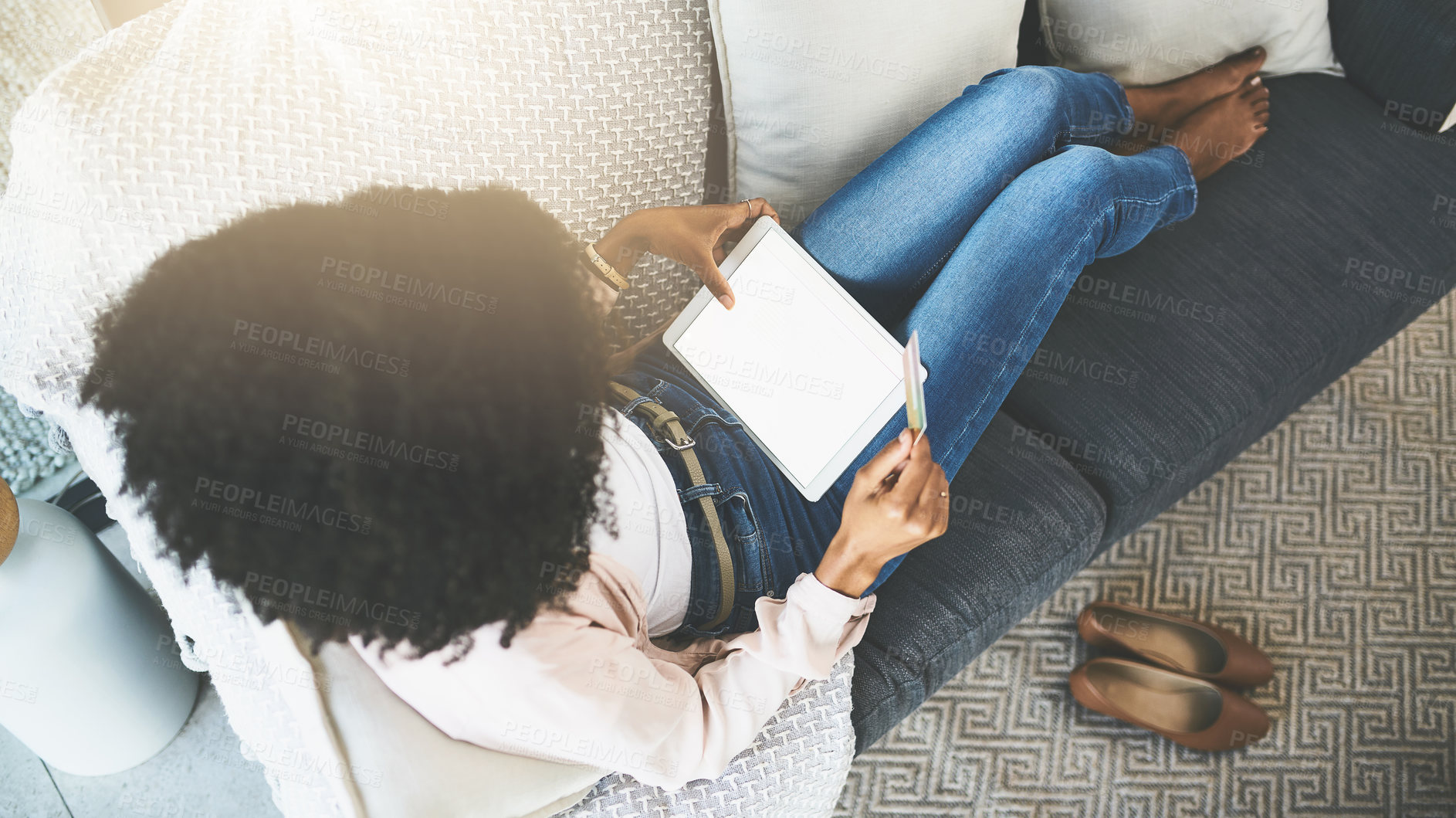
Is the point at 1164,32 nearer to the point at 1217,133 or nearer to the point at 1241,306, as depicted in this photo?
the point at 1217,133

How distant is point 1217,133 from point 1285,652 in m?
0.81

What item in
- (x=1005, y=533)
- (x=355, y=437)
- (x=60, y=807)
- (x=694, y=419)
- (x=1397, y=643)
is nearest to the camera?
(x=355, y=437)

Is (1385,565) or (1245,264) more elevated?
(1245,264)

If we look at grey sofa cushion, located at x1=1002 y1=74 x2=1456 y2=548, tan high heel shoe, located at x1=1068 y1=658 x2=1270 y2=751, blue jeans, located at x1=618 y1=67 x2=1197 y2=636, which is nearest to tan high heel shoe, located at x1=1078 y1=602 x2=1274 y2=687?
tan high heel shoe, located at x1=1068 y1=658 x2=1270 y2=751

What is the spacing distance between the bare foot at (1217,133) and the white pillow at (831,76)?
324 millimetres

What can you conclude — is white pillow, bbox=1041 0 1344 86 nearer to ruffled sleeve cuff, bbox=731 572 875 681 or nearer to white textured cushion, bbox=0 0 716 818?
white textured cushion, bbox=0 0 716 818

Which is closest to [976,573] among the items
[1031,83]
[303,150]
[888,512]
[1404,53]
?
[888,512]

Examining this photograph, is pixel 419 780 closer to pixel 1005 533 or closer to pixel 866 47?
pixel 1005 533

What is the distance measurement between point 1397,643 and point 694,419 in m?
1.24

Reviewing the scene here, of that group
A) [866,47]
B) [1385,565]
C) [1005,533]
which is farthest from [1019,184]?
[1385,565]

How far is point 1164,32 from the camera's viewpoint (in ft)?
3.83

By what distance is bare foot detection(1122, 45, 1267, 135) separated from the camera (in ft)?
4.03

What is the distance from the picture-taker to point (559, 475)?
0.74 metres

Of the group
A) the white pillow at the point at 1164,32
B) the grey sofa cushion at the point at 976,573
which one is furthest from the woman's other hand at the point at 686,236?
the white pillow at the point at 1164,32
